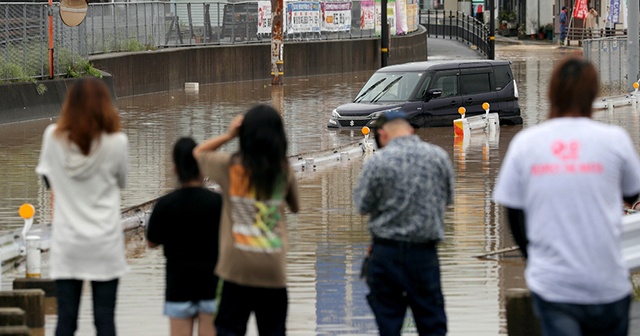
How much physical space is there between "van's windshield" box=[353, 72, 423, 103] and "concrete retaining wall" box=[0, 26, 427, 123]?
18.5ft

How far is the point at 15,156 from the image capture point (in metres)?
19.5

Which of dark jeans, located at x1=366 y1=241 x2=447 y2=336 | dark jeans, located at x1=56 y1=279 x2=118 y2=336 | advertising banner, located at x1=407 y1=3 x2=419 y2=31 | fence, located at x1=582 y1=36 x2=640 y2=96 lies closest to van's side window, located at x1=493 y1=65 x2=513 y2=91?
fence, located at x1=582 y1=36 x2=640 y2=96

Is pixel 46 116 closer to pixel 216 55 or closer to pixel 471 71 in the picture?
pixel 471 71

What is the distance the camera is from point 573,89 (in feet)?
17.2

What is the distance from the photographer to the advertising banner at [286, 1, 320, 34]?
141 ft

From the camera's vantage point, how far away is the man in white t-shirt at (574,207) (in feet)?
16.5

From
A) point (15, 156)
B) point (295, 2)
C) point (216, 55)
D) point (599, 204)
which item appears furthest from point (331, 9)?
point (599, 204)

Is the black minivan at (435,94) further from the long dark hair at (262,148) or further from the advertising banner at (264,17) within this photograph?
the long dark hair at (262,148)

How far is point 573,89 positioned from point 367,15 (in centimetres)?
4122

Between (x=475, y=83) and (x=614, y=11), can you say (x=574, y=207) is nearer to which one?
(x=475, y=83)

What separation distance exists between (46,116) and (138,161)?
7089 millimetres

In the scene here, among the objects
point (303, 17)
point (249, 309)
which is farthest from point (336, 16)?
point (249, 309)

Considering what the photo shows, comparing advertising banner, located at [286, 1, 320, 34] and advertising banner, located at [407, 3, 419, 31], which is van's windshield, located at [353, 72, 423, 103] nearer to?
advertising banner, located at [286, 1, 320, 34]

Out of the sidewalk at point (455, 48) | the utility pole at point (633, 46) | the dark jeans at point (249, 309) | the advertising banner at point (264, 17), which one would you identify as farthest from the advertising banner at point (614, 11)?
the dark jeans at point (249, 309)
